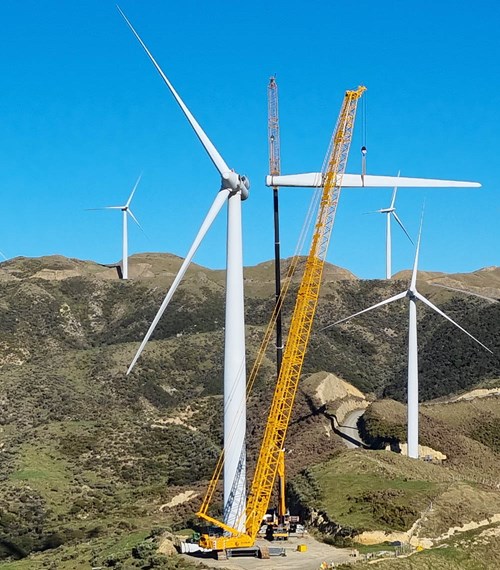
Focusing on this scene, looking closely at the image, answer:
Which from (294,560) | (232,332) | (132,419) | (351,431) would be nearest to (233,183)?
(232,332)

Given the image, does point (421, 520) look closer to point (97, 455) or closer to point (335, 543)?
point (335, 543)

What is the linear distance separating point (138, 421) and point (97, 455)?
14956 mm

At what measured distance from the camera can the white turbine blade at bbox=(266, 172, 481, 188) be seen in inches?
2810

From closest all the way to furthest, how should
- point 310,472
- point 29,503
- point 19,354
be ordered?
point 310,472, point 29,503, point 19,354

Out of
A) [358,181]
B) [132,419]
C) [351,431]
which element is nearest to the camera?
[358,181]

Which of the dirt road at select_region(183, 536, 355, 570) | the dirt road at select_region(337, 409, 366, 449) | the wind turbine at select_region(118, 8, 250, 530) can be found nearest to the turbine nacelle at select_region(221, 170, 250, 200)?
the wind turbine at select_region(118, 8, 250, 530)

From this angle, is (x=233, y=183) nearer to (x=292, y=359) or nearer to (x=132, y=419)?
(x=292, y=359)

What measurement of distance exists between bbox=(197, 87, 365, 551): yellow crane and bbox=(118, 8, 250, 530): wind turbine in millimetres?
1973

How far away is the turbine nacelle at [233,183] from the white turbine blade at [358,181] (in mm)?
10221

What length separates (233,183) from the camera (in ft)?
197

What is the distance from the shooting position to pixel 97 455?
110m

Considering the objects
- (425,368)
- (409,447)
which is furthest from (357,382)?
(409,447)

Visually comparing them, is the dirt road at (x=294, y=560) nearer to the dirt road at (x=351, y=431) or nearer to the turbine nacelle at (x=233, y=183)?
the turbine nacelle at (x=233, y=183)

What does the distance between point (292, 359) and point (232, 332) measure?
1173 centimetres
